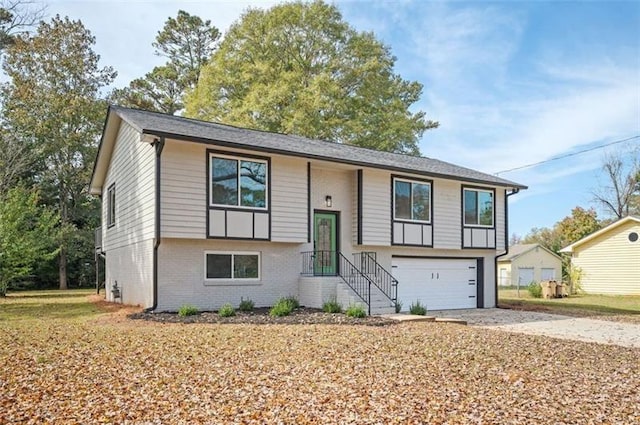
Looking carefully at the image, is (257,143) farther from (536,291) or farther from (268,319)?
(536,291)

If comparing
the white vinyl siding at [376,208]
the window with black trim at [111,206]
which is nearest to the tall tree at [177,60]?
the window with black trim at [111,206]

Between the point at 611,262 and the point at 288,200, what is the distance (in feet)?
69.8

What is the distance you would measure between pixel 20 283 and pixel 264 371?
2494 centimetres

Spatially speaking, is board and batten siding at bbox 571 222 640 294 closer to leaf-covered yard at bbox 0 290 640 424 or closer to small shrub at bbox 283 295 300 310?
small shrub at bbox 283 295 300 310

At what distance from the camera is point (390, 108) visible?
3050 centimetres

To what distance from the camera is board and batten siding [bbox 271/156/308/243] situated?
14031 millimetres

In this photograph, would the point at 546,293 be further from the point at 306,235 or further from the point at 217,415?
the point at 217,415

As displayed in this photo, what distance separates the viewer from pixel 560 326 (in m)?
12.8

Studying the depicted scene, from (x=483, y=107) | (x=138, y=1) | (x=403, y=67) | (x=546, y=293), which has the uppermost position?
(x=403, y=67)

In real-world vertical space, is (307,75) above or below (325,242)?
above

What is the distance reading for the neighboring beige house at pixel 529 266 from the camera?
40344mm

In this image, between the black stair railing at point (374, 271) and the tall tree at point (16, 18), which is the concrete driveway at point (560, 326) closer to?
the black stair railing at point (374, 271)

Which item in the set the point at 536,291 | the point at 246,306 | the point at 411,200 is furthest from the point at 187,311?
the point at 536,291

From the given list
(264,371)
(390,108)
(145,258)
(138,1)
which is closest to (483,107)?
(390,108)
